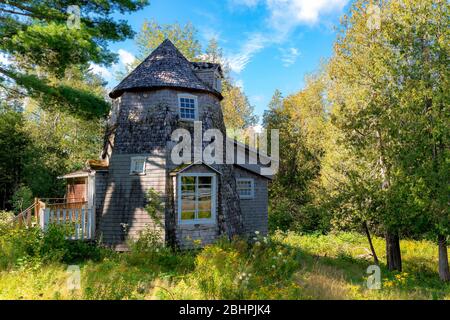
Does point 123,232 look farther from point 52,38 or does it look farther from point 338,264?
point 338,264

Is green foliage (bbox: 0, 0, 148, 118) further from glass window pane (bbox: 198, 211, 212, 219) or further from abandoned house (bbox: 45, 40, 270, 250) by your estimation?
glass window pane (bbox: 198, 211, 212, 219)

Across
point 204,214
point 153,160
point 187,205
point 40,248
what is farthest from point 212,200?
point 40,248

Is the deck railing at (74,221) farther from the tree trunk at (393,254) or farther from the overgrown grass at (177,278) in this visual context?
the tree trunk at (393,254)

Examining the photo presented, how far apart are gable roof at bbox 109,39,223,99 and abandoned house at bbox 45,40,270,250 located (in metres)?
0.04

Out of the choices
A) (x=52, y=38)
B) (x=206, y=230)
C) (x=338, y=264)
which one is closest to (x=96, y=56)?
(x=52, y=38)

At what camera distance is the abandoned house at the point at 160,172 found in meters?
13.9

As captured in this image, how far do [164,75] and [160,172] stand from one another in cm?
413

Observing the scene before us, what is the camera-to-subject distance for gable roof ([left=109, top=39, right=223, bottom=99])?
14.7 m

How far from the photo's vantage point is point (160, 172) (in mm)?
14031

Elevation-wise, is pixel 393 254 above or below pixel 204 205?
below

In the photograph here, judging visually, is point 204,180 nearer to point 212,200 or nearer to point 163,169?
point 212,200

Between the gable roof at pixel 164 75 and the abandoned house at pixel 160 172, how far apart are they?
0.04 meters

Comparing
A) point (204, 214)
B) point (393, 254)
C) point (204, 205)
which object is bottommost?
point (393, 254)

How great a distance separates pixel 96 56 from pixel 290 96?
→ 886 inches
